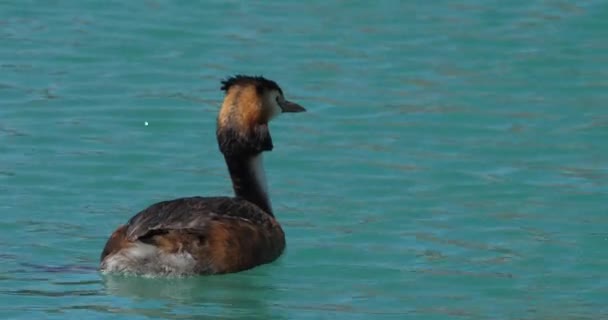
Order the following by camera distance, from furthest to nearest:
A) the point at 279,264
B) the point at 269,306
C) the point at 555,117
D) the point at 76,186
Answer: the point at 555,117, the point at 76,186, the point at 279,264, the point at 269,306

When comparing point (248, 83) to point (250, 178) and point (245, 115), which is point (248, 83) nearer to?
point (245, 115)

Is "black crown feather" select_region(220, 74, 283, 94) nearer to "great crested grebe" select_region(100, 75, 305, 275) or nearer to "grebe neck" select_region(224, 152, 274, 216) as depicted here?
"great crested grebe" select_region(100, 75, 305, 275)

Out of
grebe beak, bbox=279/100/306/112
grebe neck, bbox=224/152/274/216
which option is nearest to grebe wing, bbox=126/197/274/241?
grebe neck, bbox=224/152/274/216

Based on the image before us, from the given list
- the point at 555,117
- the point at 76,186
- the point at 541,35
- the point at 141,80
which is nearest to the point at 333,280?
the point at 76,186

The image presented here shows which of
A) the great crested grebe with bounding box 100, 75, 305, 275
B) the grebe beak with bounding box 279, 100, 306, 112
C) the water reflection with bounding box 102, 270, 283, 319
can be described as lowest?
the water reflection with bounding box 102, 270, 283, 319

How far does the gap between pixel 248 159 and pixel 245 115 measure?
12.1 inches

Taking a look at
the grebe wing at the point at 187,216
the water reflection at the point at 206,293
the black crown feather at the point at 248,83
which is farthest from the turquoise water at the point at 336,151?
the black crown feather at the point at 248,83

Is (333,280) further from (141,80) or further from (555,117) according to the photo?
(141,80)

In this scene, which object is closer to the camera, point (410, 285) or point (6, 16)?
point (410, 285)

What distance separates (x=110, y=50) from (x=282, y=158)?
4069mm

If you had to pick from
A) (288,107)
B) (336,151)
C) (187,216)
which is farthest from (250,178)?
(336,151)

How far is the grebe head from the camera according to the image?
13.8 meters

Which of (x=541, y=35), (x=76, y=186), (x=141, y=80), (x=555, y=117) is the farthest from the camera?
(x=541, y=35)

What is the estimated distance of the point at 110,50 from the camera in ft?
65.4
